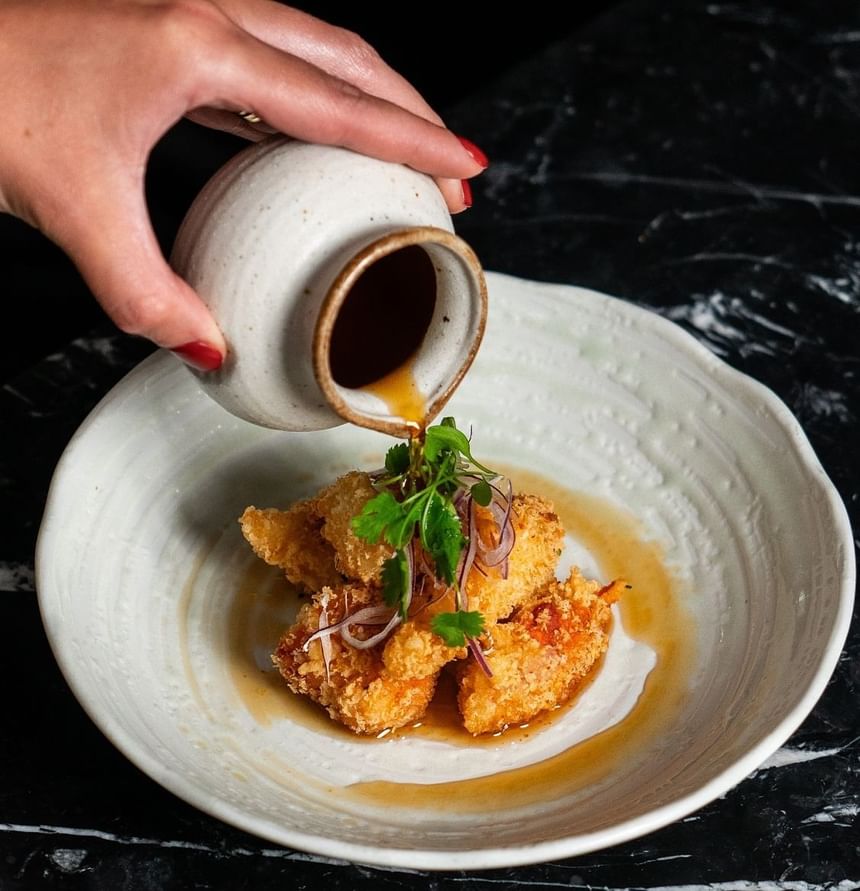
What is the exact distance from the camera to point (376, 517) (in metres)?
2.24

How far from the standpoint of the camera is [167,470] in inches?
108

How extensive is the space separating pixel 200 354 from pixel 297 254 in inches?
9.1

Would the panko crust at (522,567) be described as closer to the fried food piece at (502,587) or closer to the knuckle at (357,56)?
the fried food piece at (502,587)

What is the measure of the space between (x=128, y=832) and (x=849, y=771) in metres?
1.38

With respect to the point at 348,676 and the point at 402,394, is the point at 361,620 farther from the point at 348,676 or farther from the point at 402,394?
the point at 402,394

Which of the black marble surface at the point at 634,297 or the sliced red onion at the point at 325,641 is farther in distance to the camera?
the sliced red onion at the point at 325,641

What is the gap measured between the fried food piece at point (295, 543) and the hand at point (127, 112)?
23.1 inches

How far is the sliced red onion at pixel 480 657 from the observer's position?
2.27 meters

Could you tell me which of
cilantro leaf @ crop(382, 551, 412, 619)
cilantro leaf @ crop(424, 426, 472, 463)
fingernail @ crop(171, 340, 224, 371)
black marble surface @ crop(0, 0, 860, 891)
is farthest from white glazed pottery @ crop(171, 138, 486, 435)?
black marble surface @ crop(0, 0, 860, 891)

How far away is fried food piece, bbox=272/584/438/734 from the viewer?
229 centimetres

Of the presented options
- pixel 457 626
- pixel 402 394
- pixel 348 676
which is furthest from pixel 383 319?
pixel 348 676

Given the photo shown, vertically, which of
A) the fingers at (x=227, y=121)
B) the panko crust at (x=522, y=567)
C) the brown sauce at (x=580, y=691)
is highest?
the fingers at (x=227, y=121)

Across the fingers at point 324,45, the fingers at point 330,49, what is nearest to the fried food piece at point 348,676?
the fingers at point 330,49

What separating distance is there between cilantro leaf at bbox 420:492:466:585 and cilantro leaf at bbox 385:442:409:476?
116 millimetres
